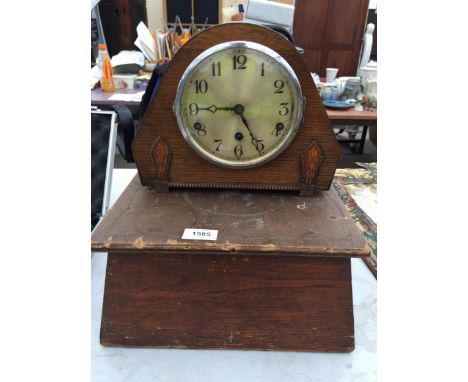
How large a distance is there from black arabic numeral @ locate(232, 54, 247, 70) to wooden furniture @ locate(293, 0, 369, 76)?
3.50 meters

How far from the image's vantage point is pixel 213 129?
853 mm

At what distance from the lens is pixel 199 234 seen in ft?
2.41

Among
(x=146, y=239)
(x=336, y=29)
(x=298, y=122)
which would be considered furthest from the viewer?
(x=336, y=29)

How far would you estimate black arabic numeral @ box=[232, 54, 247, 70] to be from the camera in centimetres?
79

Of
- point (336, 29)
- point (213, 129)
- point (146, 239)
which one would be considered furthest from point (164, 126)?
point (336, 29)

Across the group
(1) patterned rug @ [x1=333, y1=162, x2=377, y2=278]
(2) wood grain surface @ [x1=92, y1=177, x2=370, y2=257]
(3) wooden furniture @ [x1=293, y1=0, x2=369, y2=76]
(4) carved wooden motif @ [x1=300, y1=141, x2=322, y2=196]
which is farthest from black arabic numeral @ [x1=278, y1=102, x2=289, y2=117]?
(3) wooden furniture @ [x1=293, y1=0, x2=369, y2=76]

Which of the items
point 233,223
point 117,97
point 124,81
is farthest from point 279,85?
point 124,81

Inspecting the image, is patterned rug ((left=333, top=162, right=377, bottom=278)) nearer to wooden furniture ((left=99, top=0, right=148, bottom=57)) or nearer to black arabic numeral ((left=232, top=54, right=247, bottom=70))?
black arabic numeral ((left=232, top=54, right=247, bottom=70))

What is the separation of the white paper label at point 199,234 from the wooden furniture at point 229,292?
2 cm

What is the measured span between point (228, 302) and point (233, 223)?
7.1 inches

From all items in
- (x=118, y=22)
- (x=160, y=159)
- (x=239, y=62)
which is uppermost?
(x=118, y=22)

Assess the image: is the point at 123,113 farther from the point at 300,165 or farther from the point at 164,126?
the point at 300,165

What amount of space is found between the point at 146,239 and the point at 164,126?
0.30m

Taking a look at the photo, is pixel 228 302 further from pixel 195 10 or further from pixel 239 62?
pixel 195 10
